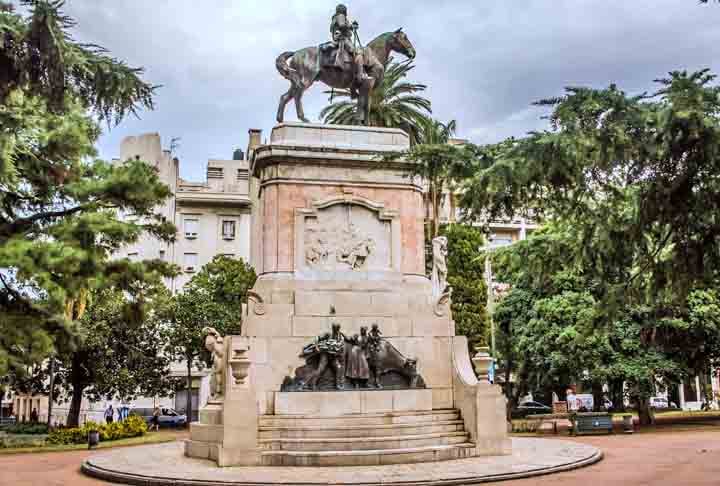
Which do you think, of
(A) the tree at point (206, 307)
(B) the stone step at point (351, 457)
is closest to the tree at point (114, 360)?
(A) the tree at point (206, 307)

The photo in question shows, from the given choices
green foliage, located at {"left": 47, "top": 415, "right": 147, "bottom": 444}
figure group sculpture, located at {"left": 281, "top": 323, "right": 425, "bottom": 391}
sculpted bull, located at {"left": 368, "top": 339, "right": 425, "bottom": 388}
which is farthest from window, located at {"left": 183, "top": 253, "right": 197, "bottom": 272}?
sculpted bull, located at {"left": 368, "top": 339, "right": 425, "bottom": 388}

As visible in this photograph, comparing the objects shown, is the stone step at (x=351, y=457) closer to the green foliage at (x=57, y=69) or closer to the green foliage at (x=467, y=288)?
the green foliage at (x=57, y=69)

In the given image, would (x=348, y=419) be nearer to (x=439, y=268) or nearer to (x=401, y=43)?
(x=439, y=268)

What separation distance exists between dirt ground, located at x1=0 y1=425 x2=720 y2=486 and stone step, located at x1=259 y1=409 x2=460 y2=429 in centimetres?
340

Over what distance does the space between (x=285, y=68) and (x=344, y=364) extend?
746 cm

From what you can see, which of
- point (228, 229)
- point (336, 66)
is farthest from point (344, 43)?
point (228, 229)

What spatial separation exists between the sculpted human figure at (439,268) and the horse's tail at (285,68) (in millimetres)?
5446

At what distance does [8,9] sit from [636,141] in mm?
8235

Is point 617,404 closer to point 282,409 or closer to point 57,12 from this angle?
point 282,409

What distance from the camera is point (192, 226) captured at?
174ft

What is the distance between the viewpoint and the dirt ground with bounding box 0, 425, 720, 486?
12.6 meters

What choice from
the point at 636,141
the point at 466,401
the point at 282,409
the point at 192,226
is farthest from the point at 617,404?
the point at 192,226

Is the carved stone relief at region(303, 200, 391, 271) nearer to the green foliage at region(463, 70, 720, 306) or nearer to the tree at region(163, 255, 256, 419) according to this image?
the green foliage at region(463, 70, 720, 306)

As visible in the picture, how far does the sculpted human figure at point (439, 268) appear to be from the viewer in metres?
18.2
